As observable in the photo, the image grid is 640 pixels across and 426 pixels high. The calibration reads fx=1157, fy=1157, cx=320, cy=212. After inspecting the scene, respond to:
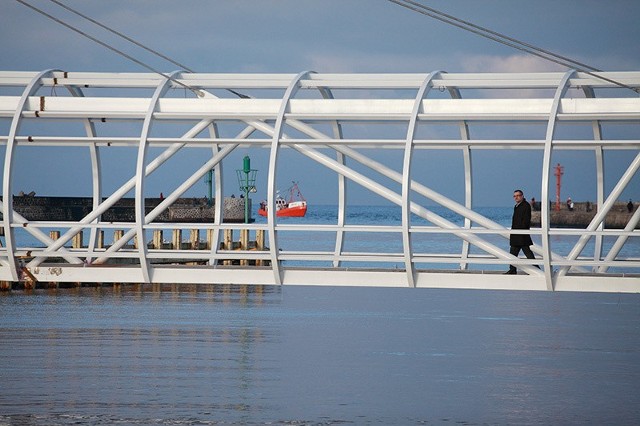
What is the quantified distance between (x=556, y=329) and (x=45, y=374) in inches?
677

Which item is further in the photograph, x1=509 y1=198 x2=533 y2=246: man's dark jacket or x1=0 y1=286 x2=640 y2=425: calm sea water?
x1=0 y1=286 x2=640 y2=425: calm sea water

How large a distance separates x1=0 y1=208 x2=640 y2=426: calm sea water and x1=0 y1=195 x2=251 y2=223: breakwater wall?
6336 centimetres

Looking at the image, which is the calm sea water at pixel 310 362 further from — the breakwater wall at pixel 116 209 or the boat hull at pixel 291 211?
the boat hull at pixel 291 211

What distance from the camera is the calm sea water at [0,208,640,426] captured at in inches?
896

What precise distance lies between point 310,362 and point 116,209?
96.5 meters

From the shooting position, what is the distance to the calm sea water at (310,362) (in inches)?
896

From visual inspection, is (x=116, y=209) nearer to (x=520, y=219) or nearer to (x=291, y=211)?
(x=291, y=211)

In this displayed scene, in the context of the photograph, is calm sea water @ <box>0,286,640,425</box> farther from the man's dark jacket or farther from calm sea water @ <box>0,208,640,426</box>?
the man's dark jacket

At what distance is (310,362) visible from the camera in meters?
28.9

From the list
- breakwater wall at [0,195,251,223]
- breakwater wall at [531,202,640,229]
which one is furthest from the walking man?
breakwater wall at [531,202,640,229]

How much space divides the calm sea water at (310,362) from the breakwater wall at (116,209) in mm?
→ 63362

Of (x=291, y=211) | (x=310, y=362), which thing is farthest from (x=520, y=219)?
(x=291, y=211)

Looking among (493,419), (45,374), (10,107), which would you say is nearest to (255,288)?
(45,374)

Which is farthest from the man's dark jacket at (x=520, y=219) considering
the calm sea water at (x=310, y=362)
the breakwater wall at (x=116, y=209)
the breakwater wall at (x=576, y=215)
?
the breakwater wall at (x=576, y=215)
